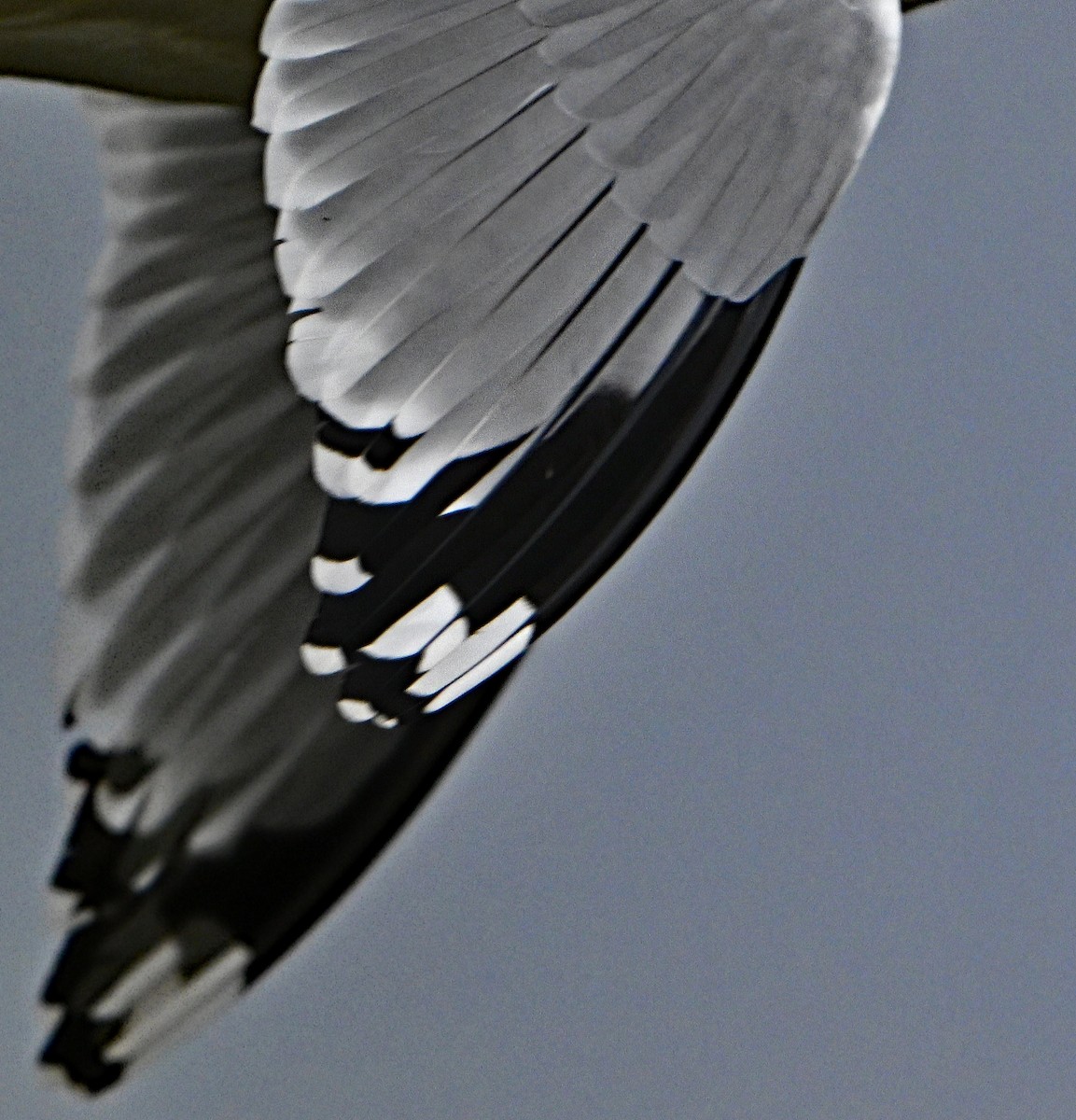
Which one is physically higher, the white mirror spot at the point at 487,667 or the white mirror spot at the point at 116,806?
the white mirror spot at the point at 487,667

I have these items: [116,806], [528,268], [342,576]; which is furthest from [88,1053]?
[528,268]

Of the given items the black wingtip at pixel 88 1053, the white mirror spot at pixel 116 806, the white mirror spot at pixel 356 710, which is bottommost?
the black wingtip at pixel 88 1053

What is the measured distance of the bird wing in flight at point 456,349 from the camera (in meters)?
0.54

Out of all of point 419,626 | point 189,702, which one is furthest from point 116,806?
point 419,626

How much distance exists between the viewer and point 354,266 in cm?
55

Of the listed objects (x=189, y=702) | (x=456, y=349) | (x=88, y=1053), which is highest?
(x=456, y=349)

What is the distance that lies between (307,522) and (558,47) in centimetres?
21

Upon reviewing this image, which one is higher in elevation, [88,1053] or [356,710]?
[356,710]

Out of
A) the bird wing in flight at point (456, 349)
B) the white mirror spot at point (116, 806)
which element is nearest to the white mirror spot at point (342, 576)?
the bird wing in flight at point (456, 349)

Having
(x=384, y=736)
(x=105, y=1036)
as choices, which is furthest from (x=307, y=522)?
(x=105, y=1036)

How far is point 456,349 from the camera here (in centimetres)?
54

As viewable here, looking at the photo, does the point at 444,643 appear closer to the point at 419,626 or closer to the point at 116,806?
the point at 419,626

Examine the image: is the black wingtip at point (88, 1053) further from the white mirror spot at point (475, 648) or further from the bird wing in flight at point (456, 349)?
the white mirror spot at point (475, 648)

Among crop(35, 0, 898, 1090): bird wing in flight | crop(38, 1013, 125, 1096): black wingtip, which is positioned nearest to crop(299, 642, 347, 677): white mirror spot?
crop(35, 0, 898, 1090): bird wing in flight
